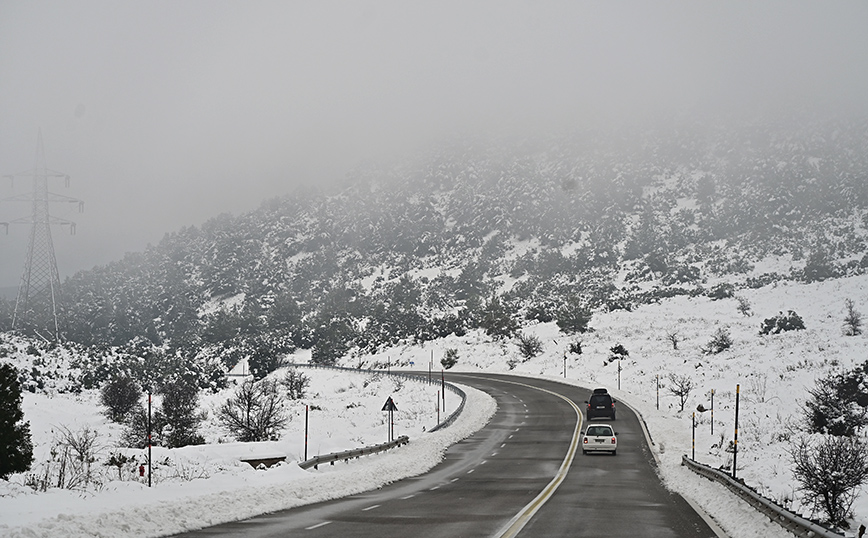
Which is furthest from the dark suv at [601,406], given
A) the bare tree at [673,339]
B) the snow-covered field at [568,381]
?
the bare tree at [673,339]

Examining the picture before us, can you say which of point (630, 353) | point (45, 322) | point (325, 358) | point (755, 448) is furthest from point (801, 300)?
point (45, 322)

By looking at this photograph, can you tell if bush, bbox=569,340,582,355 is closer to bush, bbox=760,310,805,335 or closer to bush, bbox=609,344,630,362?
bush, bbox=609,344,630,362

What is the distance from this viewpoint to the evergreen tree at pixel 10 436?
21281mm

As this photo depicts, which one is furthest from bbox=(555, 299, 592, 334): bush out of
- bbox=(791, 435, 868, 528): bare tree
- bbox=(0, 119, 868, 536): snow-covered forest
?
bbox=(791, 435, 868, 528): bare tree

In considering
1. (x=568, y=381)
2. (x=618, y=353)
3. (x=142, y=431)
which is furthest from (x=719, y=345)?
(x=142, y=431)

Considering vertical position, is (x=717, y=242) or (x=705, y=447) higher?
(x=717, y=242)

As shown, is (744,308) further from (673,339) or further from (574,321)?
(673,339)

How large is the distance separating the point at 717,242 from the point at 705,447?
530ft

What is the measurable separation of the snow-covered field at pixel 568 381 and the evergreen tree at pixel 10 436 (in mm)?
1191

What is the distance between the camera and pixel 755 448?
3020 cm

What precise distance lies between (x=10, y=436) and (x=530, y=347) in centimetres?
7655

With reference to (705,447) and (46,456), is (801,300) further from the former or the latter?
(46,456)

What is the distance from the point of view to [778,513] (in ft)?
44.8

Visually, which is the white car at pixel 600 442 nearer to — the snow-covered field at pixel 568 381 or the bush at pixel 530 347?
the snow-covered field at pixel 568 381
